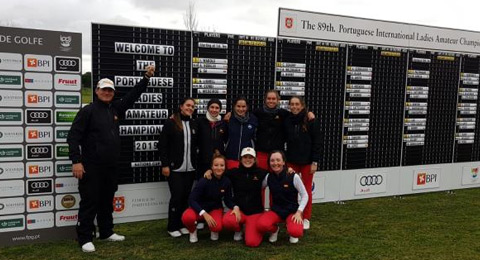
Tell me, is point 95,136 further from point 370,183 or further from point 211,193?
point 370,183

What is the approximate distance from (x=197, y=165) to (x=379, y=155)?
10.9ft

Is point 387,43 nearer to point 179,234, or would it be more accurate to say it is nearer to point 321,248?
point 321,248

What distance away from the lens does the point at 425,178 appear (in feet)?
23.2

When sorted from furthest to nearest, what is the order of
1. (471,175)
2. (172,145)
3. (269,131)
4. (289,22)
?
(471,175) → (289,22) → (269,131) → (172,145)

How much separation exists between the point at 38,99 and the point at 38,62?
376 millimetres

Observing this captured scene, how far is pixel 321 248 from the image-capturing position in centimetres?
428


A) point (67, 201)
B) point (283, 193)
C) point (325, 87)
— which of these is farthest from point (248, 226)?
point (325, 87)

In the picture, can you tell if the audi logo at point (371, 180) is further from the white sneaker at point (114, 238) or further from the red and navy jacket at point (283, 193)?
the white sneaker at point (114, 238)

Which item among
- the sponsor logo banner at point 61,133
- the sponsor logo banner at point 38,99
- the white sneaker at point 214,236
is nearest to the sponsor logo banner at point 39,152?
the sponsor logo banner at point 61,133

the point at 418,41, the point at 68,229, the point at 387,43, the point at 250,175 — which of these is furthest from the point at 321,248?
the point at 418,41

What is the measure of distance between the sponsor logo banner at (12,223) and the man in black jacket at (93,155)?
0.68 meters

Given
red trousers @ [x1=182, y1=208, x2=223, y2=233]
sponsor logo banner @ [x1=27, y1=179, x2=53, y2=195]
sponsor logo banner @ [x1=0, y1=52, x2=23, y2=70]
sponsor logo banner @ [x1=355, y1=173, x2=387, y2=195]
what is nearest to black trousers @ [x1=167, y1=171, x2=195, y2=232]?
red trousers @ [x1=182, y1=208, x2=223, y2=233]

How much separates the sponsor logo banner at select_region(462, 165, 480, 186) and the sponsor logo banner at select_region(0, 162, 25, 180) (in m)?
7.12

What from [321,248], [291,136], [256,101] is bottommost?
[321,248]
